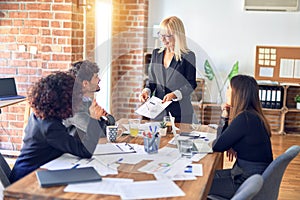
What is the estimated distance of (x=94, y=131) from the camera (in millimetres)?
2506

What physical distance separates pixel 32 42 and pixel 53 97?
7.15 ft

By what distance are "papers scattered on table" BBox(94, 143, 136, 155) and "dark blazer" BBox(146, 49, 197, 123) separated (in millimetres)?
795

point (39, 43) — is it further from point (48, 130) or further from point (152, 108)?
point (48, 130)

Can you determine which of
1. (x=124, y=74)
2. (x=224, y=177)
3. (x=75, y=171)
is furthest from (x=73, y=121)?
(x=124, y=74)

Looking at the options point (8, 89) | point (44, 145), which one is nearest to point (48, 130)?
point (44, 145)

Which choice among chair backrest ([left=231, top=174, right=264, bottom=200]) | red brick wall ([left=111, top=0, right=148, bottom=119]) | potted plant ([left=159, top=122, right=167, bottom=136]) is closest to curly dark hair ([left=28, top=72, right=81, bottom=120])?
potted plant ([left=159, top=122, right=167, bottom=136])

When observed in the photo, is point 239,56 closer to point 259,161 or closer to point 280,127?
point 280,127

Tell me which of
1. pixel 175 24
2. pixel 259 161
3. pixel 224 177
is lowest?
pixel 224 177

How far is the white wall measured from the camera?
5660mm

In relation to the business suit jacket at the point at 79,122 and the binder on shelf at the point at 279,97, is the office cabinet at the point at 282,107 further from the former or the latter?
the business suit jacket at the point at 79,122

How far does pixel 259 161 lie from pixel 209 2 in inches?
144

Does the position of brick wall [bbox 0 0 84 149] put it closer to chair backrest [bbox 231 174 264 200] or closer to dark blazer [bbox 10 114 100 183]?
dark blazer [bbox 10 114 100 183]

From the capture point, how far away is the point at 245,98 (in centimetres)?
250

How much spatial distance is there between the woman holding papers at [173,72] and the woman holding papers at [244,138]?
718mm
